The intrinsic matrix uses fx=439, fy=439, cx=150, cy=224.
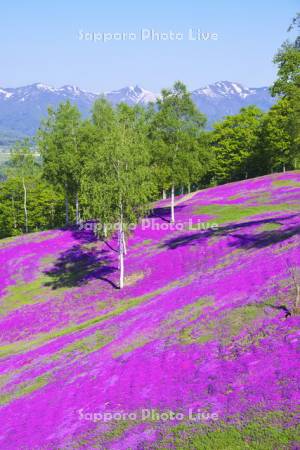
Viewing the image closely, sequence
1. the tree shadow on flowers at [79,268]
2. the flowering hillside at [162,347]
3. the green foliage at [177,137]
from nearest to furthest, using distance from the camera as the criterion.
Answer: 1. the flowering hillside at [162,347]
2. the tree shadow on flowers at [79,268]
3. the green foliage at [177,137]

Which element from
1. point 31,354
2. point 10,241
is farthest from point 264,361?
point 10,241

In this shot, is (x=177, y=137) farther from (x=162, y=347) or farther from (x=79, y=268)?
(x=162, y=347)

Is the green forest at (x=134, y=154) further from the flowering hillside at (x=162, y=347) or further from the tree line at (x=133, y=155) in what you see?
the flowering hillside at (x=162, y=347)

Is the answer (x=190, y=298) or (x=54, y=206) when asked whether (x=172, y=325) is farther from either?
(x=54, y=206)

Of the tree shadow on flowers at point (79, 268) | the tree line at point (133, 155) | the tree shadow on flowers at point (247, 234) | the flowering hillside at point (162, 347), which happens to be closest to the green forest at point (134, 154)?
the tree line at point (133, 155)

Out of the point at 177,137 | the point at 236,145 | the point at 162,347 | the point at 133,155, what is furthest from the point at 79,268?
the point at 236,145

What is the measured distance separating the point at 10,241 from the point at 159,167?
2853 cm

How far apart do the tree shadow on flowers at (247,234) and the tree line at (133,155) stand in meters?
Result: 7.25

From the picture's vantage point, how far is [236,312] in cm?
2564

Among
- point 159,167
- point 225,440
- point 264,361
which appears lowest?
point 225,440

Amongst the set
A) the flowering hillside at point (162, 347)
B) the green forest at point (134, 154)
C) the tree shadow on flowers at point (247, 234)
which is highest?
the green forest at point (134, 154)

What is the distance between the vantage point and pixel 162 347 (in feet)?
81.9

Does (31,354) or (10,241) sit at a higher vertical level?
(10,241)

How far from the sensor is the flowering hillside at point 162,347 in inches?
681
